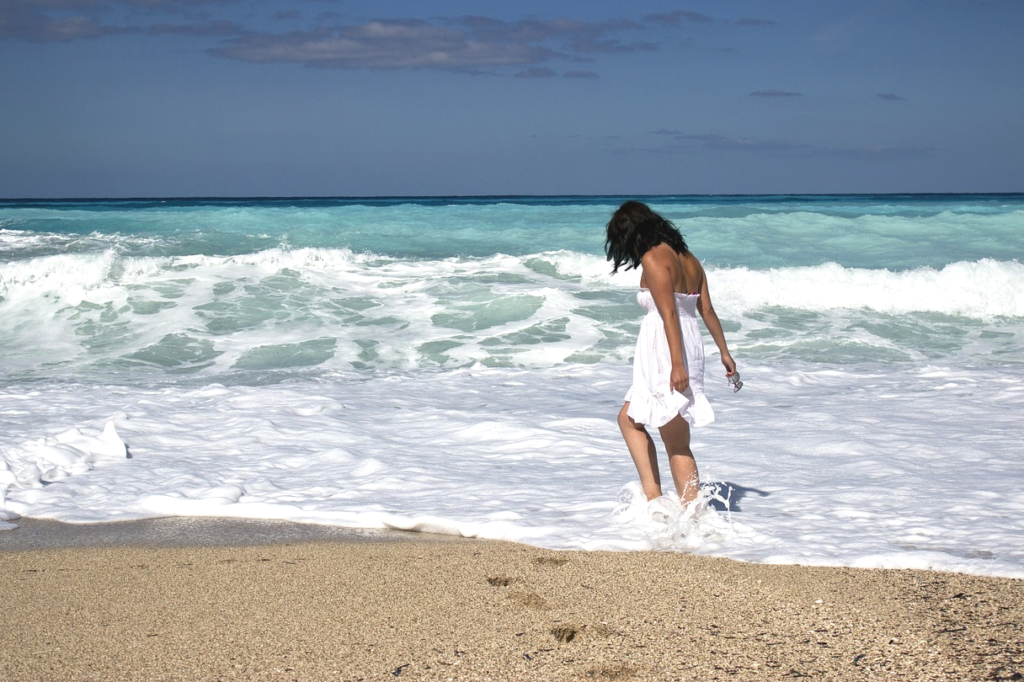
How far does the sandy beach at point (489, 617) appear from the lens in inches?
116

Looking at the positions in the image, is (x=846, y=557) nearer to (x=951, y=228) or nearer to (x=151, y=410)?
(x=151, y=410)

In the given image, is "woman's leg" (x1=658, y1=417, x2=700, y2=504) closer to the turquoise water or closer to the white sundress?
the white sundress

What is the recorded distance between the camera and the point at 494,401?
7820 millimetres

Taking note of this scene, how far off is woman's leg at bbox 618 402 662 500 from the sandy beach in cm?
43

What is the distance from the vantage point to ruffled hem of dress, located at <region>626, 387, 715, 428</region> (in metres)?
4.10

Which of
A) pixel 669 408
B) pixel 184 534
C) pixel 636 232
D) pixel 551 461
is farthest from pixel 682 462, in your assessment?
pixel 184 534

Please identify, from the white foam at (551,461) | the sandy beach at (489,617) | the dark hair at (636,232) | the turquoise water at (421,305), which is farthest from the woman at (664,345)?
the turquoise water at (421,305)

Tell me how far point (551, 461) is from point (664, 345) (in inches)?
81.5

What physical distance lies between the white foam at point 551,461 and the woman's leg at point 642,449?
0.41 ft

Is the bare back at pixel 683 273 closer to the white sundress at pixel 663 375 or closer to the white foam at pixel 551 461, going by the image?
the white sundress at pixel 663 375

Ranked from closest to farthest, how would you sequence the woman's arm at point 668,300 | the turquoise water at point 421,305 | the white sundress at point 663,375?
the woman's arm at point 668,300, the white sundress at point 663,375, the turquoise water at point 421,305

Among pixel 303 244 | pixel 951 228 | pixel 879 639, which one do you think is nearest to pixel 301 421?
pixel 879 639

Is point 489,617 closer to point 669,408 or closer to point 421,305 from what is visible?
point 669,408

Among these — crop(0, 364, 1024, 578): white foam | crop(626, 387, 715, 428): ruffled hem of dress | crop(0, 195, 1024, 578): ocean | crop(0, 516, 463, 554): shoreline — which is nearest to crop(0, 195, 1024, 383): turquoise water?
crop(0, 195, 1024, 578): ocean
